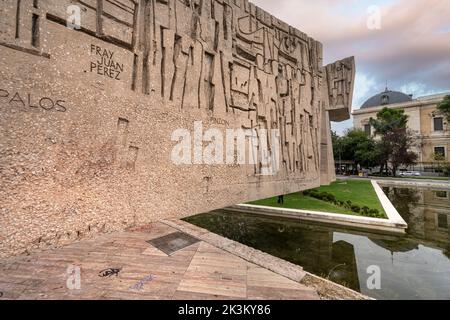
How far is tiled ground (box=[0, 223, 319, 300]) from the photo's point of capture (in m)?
2.38

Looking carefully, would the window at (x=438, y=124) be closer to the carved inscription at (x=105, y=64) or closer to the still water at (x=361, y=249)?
the still water at (x=361, y=249)

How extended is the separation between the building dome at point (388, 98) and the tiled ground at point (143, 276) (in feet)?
173

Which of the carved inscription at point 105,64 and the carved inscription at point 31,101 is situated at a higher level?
the carved inscription at point 105,64

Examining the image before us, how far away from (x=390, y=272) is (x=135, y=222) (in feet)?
18.5

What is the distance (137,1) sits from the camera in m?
4.96

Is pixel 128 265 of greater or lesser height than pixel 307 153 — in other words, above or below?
below

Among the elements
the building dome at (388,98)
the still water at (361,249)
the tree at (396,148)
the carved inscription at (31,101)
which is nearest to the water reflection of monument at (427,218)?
the still water at (361,249)

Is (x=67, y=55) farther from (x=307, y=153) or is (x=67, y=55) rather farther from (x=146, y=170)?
(x=307, y=153)

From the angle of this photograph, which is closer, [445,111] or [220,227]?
[220,227]

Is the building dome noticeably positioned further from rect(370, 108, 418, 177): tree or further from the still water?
the still water

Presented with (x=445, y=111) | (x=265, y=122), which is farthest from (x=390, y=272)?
(x=445, y=111)

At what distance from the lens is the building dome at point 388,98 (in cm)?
4553

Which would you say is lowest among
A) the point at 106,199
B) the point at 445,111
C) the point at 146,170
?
the point at 106,199

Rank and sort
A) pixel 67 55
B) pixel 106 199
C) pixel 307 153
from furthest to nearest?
pixel 307 153
pixel 106 199
pixel 67 55
